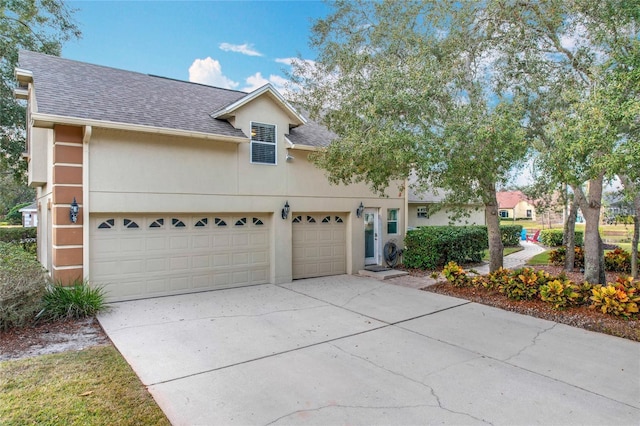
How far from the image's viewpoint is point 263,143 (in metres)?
10.2

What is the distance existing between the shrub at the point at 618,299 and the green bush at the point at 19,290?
10327 mm

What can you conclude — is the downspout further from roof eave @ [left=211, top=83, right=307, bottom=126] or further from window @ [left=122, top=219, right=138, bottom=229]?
roof eave @ [left=211, top=83, right=307, bottom=126]

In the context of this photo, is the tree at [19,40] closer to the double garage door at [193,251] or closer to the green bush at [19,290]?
the double garage door at [193,251]

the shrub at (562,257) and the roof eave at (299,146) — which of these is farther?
the shrub at (562,257)

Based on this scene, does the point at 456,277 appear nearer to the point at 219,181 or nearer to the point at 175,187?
the point at 219,181

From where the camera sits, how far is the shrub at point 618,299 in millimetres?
6652

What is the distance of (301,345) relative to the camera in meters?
5.69

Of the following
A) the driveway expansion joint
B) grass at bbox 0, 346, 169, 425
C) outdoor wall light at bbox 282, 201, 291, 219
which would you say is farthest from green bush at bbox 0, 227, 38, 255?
the driveway expansion joint

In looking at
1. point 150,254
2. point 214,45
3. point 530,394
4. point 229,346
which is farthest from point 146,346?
point 214,45

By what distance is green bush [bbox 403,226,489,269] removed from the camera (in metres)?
12.6

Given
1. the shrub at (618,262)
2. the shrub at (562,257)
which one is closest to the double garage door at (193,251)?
the shrub at (562,257)

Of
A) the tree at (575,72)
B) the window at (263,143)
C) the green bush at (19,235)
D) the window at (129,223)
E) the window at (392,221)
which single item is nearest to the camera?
the tree at (575,72)

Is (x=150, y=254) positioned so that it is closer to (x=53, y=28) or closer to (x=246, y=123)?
(x=246, y=123)

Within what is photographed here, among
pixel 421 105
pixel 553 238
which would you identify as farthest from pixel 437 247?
pixel 553 238
